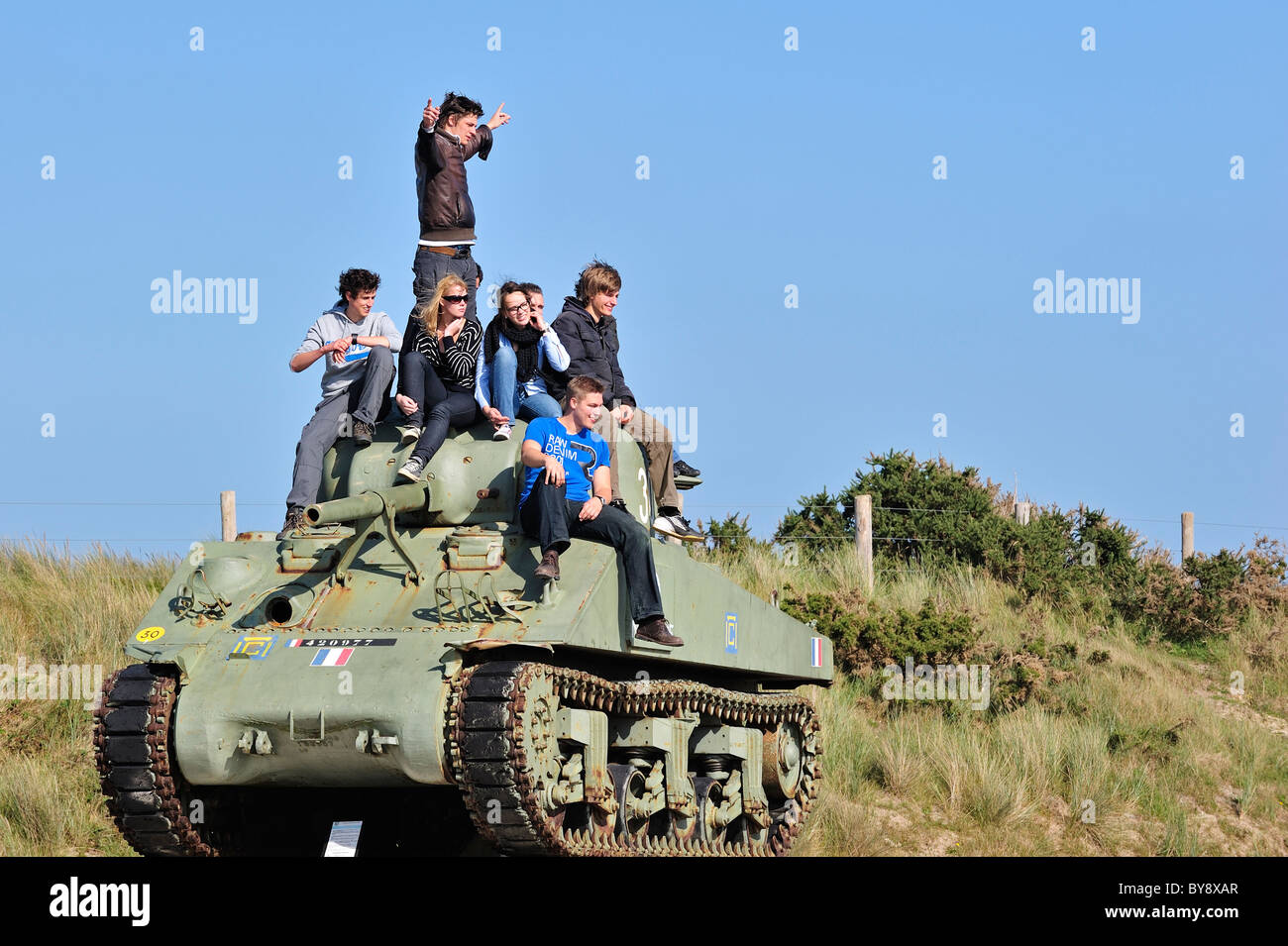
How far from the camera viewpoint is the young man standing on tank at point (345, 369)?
35.9 ft

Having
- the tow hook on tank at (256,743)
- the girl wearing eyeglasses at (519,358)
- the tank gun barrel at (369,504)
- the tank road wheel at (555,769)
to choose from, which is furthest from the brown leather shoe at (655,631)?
the tow hook on tank at (256,743)

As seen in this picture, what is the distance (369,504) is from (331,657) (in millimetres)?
988

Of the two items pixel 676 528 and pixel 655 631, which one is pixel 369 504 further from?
pixel 676 528

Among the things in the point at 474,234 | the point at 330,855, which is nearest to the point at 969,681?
the point at 474,234

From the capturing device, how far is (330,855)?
9906mm

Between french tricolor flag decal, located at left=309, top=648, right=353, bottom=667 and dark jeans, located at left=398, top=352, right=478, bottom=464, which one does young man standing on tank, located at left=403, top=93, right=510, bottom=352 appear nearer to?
dark jeans, located at left=398, top=352, right=478, bottom=464

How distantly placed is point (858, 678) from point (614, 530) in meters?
7.70

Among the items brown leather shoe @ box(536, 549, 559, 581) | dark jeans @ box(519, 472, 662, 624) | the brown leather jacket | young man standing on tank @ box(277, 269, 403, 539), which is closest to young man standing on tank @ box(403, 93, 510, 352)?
the brown leather jacket

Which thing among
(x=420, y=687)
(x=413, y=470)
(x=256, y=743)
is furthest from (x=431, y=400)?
(x=256, y=743)

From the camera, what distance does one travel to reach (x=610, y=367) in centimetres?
1186

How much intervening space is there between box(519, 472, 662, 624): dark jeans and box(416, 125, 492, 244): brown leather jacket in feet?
9.84

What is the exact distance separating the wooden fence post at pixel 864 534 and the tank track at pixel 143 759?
467 inches

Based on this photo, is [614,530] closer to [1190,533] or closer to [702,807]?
[702,807]

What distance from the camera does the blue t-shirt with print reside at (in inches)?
398
